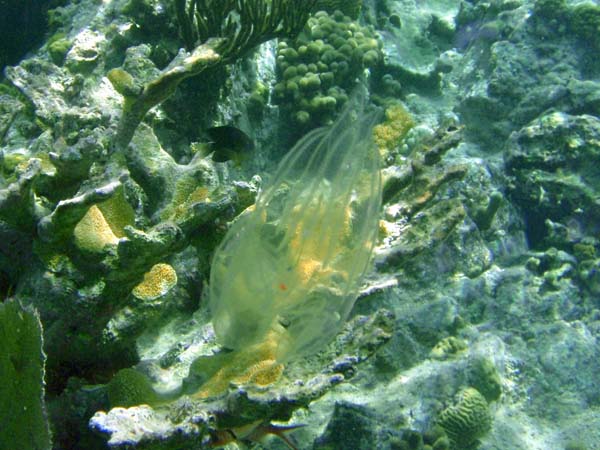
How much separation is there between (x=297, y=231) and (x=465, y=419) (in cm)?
231

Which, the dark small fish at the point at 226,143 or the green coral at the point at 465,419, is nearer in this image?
the green coral at the point at 465,419

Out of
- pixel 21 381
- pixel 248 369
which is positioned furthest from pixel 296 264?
pixel 21 381

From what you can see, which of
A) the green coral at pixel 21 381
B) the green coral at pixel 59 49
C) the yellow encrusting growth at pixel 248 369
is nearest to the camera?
the green coral at pixel 21 381

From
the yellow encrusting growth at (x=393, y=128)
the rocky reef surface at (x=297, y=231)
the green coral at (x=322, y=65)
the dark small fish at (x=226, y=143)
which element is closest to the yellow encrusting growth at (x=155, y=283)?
the rocky reef surface at (x=297, y=231)

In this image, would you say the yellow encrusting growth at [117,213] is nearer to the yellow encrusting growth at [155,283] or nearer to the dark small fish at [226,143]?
the yellow encrusting growth at [155,283]

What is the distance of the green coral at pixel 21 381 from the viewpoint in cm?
197

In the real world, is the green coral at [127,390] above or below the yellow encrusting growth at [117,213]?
below

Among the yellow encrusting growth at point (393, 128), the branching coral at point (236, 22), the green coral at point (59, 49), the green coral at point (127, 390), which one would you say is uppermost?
the branching coral at point (236, 22)

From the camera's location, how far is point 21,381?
2031 millimetres

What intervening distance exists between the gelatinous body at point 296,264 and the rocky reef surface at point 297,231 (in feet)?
0.08

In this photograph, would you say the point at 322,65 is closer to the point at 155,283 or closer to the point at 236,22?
the point at 236,22

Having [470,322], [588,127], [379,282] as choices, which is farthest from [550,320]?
[379,282]

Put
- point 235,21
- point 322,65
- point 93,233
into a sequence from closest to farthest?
1. point 93,233
2. point 235,21
3. point 322,65

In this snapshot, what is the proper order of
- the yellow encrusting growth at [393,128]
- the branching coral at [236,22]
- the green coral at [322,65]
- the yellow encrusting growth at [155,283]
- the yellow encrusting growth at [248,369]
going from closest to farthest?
1. the yellow encrusting growth at [248,369]
2. the yellow encrusting growth at [155,283]
3. the branching coral at [236,22]
4. the green coral at [322,65]
5. the yellow encrusting growth at [393,128]
